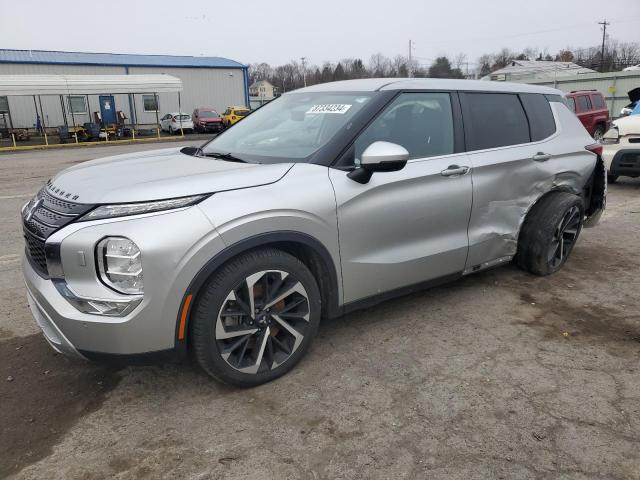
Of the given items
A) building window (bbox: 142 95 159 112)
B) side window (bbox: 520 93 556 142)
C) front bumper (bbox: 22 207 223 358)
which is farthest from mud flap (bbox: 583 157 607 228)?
building window (bbox: 142 95 159 112)

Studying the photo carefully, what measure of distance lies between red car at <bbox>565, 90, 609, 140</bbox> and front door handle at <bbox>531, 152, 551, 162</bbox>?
1238 centimetres

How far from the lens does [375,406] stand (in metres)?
2.76

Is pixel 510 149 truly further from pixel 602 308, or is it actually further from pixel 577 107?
pixel 577 107

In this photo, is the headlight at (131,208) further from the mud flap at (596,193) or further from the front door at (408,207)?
the mud flap at (596,193)

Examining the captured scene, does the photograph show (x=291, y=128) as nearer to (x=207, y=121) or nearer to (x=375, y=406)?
(x=375, y=406)

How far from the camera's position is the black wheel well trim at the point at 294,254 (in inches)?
101

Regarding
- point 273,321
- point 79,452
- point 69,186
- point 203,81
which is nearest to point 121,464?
point 79,452

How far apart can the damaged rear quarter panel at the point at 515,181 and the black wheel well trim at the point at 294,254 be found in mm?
1308

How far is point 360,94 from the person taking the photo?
3.53 metres

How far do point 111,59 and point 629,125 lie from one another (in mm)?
37710

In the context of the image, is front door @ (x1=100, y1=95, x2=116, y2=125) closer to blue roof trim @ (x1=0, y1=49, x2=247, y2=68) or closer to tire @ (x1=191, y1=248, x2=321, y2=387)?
blue roof trim @ (x1=0, y1=49, x2=247, y2=68)

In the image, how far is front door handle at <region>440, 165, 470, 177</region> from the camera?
359cm

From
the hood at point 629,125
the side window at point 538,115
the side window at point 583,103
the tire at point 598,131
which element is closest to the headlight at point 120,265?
the side window at point 538,115

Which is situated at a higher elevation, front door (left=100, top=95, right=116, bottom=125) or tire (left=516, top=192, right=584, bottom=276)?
front door (left=100, top=95, right=116, bottom=125)
